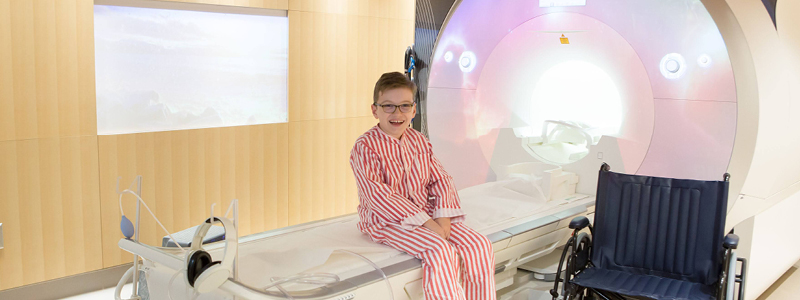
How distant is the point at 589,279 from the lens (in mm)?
2342

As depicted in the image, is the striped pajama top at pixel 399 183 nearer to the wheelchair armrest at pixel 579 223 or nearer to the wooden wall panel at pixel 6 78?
the wheelchair armrest at pixel 579 223

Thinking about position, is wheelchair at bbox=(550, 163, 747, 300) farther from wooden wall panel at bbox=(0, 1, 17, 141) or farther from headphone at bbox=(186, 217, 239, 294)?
wooden wall panel at bbox=(0, 1, 17, 141)

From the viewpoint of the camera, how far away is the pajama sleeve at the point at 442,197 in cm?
219

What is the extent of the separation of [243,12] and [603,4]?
6.48 feet

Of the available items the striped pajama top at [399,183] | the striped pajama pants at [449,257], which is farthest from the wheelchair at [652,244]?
the striped pajama top at [399,183]

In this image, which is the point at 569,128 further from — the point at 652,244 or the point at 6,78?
the point at 6,78

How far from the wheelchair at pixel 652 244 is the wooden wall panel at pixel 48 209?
2215 millimetres

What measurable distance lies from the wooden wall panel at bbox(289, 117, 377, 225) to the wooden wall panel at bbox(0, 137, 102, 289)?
3.93 feet

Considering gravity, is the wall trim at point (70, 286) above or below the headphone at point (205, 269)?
below

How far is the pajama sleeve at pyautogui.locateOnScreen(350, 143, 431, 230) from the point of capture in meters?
2.05

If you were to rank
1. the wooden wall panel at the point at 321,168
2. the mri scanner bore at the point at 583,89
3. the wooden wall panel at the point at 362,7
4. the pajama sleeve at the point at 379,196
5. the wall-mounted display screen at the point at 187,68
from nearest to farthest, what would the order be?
1. the pajama sleeve at the point at 379,196
2. the mri scanner bore at the point at 583,89
3. the wall-mounted display screen at the point at 187,68
4. the wooden wall panel at the point at 362,7
5. the wooden wall panel at the point at 321,168

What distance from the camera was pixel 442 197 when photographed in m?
2.24

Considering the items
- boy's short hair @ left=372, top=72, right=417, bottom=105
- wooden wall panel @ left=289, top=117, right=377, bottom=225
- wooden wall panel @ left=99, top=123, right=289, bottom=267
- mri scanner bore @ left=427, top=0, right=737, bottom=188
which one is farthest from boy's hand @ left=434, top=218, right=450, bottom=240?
wooden wall panel @ left=289, top=117, right=377, bottom=225

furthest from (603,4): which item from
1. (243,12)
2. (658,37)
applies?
(243,12)
